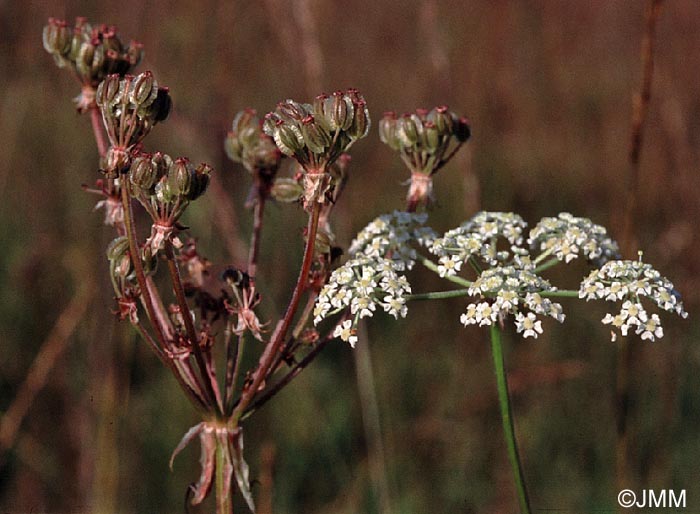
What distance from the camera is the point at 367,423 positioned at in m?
4.46

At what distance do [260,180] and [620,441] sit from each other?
1817 mm

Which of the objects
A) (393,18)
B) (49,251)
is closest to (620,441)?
(49,251)

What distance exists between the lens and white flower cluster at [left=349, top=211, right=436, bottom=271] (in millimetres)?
2672

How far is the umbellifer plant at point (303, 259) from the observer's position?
2133mm

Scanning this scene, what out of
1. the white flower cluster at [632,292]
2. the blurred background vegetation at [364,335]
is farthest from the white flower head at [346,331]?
the blurred background vegetation at [364,335]

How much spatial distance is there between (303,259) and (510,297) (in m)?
0.60

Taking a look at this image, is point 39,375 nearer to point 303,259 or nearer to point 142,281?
point 142,281

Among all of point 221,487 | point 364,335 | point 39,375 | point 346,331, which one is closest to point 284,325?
point 346,331

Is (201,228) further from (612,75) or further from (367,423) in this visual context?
(612,75)

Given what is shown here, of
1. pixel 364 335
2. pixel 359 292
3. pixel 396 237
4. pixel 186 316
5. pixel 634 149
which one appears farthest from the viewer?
pixel 364 335

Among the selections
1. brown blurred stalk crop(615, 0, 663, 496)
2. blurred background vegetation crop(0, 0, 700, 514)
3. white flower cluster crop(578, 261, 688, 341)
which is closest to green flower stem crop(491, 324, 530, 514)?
white flower cluster crop(578, 261, 688, 341)

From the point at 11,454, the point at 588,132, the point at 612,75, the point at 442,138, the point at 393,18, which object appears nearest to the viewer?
the point at 442,138

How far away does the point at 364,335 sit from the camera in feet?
13.1

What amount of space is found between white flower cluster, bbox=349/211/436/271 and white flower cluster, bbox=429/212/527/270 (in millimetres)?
75
